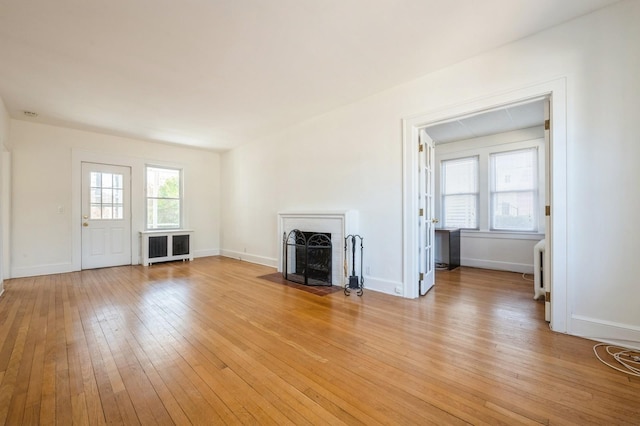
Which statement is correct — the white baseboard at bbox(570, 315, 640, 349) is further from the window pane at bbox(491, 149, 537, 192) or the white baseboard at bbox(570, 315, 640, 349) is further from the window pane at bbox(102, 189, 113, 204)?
the window pane at bbox(102, 189, 113, 204)

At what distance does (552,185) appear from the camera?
254 cm

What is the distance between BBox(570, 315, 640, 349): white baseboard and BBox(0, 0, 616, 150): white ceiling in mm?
2709

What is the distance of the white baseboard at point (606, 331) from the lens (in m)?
2.21

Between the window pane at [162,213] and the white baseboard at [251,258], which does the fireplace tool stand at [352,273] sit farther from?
the window pane at [162,213]

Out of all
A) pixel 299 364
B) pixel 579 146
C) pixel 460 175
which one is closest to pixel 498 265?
pixel 460 175

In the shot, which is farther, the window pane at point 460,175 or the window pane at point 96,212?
the window pane at point 460,175

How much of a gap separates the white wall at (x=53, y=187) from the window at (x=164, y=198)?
22 cm

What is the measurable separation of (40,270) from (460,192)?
8.41 meters

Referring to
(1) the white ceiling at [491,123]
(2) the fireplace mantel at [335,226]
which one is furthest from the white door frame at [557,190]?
(2) the fireplace mantel at [335,226]

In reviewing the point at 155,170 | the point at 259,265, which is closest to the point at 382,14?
the point at 259,265

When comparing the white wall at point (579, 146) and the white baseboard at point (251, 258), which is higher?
the white wall at point (579, 146)

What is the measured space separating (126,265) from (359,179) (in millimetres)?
5415

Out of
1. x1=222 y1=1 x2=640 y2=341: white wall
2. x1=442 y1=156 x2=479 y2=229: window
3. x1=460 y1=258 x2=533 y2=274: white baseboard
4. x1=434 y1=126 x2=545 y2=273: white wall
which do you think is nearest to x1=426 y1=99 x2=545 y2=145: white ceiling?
x1=434 y1=126 x2=545 y2=273: white wall

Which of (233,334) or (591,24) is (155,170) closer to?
(233,334)
